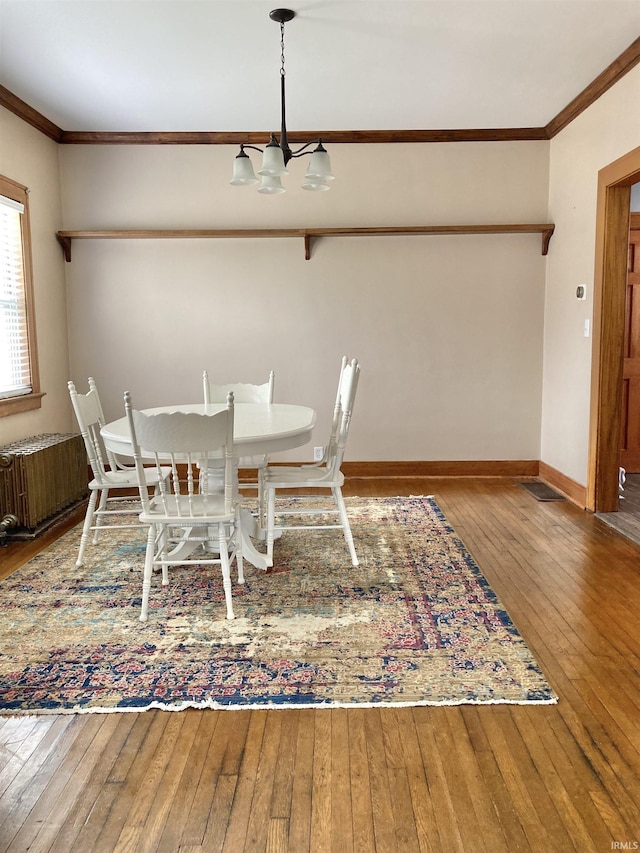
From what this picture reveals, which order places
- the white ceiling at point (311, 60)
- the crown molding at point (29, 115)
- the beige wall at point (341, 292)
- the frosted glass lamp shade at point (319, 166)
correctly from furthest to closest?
the beige wall at point (341, 292) → the crown molding at point (29, 115) → the frosted glass lamp shade at point (319, 166) → the white ceiling at point (311, 60)

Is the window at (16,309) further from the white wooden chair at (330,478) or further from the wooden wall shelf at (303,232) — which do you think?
the white wooden chair at (330,478)

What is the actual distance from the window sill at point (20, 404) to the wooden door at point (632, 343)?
435 cm

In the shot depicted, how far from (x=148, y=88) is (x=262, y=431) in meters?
2.48

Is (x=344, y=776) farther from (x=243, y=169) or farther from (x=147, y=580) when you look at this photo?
(x=243, y=169)

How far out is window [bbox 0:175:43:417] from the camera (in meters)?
4.28

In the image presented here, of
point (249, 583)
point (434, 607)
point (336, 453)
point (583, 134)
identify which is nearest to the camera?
point (434, 607)

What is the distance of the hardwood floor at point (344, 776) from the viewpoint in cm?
158

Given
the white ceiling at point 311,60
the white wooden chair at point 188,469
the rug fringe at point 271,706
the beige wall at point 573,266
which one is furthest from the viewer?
the beige wall at point 573,266

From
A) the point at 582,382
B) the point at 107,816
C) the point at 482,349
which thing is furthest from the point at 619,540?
the point at 107,816

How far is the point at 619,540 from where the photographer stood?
376cm

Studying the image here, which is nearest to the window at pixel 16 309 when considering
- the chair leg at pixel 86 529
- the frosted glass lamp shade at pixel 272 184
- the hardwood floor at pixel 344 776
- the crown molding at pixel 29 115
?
the crown molding at pixel 29 115

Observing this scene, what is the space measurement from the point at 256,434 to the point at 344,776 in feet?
4.70

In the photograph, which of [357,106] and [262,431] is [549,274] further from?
[262,431]

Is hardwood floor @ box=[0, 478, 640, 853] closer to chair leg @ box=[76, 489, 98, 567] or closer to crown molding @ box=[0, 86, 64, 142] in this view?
chair leg @ box=[76, 489, 98, 567]
